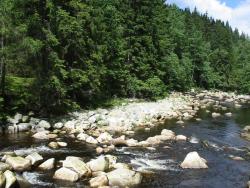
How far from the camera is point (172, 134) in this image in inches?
1121

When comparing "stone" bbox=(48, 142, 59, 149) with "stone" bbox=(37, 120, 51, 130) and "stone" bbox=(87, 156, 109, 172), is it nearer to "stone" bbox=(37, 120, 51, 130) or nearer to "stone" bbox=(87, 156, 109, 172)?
"stone" bbox=(37, 120, 51, 130)

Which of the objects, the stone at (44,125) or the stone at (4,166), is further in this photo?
the stone at (44,125)

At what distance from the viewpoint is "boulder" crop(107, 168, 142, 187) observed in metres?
17.2

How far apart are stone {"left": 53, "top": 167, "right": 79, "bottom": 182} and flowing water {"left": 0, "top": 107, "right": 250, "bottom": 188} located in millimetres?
353

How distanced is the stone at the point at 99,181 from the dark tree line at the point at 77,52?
13.3 meters

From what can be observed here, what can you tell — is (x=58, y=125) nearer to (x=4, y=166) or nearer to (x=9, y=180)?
(x=4, y=166)

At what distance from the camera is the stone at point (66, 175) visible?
17.7 metres

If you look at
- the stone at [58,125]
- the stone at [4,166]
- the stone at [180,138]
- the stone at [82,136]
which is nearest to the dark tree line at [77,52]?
the stone at [58,125]

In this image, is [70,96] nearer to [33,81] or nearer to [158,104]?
[33,81]

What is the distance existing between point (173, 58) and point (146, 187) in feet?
160

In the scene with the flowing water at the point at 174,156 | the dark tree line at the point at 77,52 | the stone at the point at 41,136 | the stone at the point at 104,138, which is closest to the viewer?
the flowing water at the point at 174,156

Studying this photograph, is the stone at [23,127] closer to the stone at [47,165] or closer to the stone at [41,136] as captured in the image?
the stone at [41,136]

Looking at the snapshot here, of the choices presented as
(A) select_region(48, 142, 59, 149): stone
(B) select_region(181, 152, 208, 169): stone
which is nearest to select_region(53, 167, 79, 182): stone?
(A) select_region(48, 142, 59, 149): stone

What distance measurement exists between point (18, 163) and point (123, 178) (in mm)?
5203
